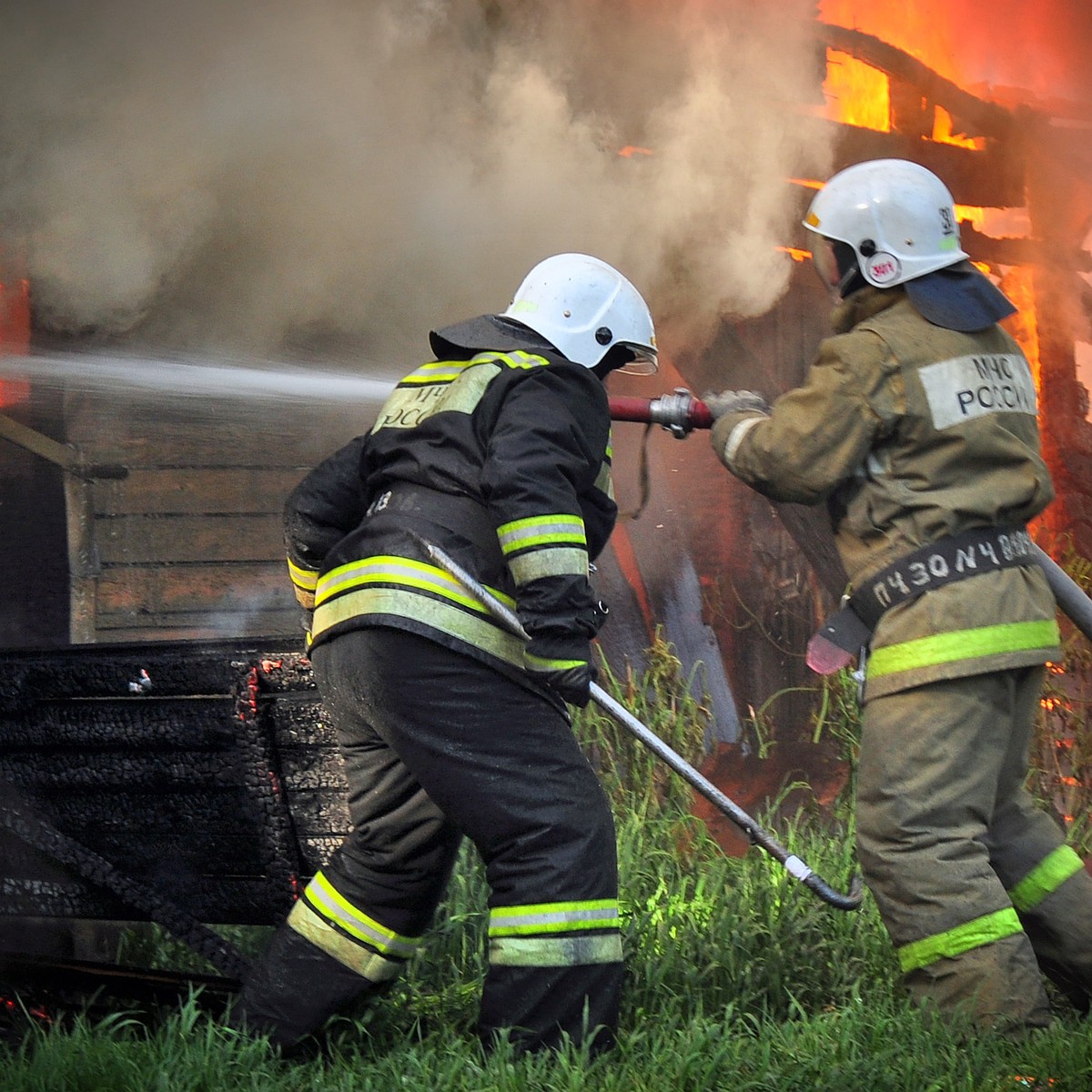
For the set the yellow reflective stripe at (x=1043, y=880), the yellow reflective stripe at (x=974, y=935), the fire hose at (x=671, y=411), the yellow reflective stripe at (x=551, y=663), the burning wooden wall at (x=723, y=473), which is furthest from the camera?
the burning wooden wall at (x=723, y=473)

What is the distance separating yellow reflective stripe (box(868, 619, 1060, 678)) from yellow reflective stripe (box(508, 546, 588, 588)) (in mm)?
771

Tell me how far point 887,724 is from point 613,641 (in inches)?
76.9

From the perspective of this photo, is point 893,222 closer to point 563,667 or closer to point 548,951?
point 563,667

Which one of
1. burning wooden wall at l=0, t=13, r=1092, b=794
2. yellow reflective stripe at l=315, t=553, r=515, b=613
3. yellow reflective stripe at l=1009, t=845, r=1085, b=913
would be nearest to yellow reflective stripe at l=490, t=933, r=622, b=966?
yellow reflective stripe at l=315, t=553, r=515, b=613

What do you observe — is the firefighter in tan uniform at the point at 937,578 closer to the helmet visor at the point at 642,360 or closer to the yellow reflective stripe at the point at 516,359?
the helmet visor at the point at 642,360

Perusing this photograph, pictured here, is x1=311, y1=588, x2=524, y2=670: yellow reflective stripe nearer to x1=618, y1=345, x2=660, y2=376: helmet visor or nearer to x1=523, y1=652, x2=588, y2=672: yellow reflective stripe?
x1=523, y1=652, x2=588, y2=672: yellow reflective stripe

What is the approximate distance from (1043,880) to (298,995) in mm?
1627

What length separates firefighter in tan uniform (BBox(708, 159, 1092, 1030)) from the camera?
2631mm

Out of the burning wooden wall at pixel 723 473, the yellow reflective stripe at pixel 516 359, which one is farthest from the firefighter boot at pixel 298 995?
the burning wooden wall at pixel 723 473

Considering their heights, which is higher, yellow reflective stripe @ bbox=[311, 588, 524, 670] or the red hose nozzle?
the red hose nozzle

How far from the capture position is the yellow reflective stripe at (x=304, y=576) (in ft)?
9.65

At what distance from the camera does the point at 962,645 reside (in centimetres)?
269

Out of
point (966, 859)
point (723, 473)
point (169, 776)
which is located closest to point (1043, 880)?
point (966, 859)

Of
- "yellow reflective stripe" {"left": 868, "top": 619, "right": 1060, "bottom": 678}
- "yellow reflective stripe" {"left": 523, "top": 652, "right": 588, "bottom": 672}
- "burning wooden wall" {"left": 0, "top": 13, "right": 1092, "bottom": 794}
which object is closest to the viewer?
"yellow reflective stripe" {"left": 523, "top": 652, "right": 588, "bottom": 672}
